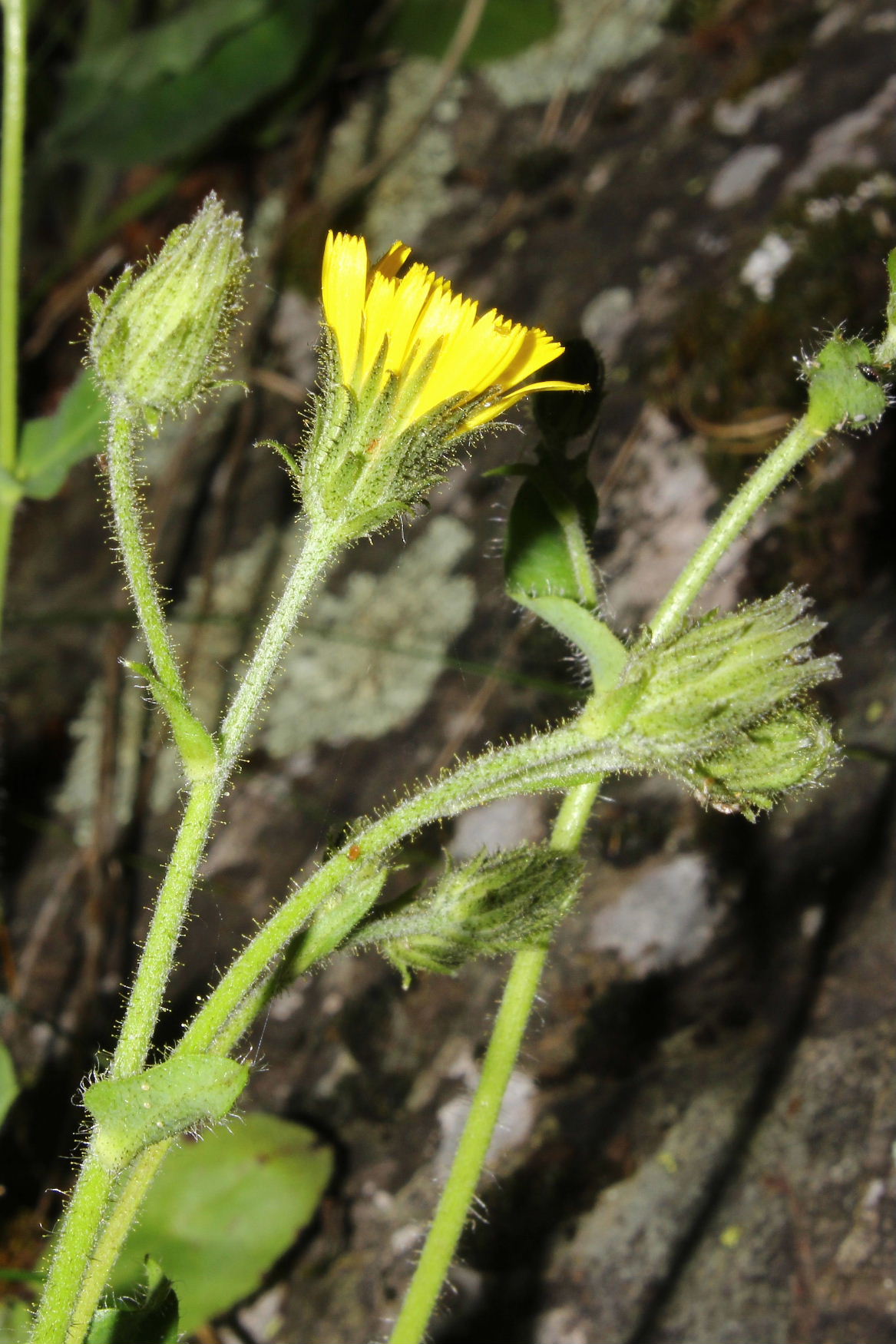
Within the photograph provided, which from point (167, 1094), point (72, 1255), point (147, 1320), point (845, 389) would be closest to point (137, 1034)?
point (167, 1094)

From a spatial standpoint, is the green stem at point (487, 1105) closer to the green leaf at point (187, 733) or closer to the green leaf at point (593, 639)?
the green leaf at point (593, 639)

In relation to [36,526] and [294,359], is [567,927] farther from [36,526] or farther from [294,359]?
[36,526]

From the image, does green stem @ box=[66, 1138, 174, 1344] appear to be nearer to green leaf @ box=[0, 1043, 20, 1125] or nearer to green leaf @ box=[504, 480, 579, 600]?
green leaf @ box=[0, 1043, 20, 1125]

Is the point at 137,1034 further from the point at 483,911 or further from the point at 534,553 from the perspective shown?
the point at 534,553

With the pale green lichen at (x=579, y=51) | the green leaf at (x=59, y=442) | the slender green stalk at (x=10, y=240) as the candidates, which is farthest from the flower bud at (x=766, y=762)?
the pale green lichen at (x=579, y=51)

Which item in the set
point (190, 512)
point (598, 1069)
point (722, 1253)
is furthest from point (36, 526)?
point (722, 1253)

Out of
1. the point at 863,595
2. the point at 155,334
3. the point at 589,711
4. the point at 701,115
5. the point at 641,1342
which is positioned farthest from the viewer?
the point at 701,115
